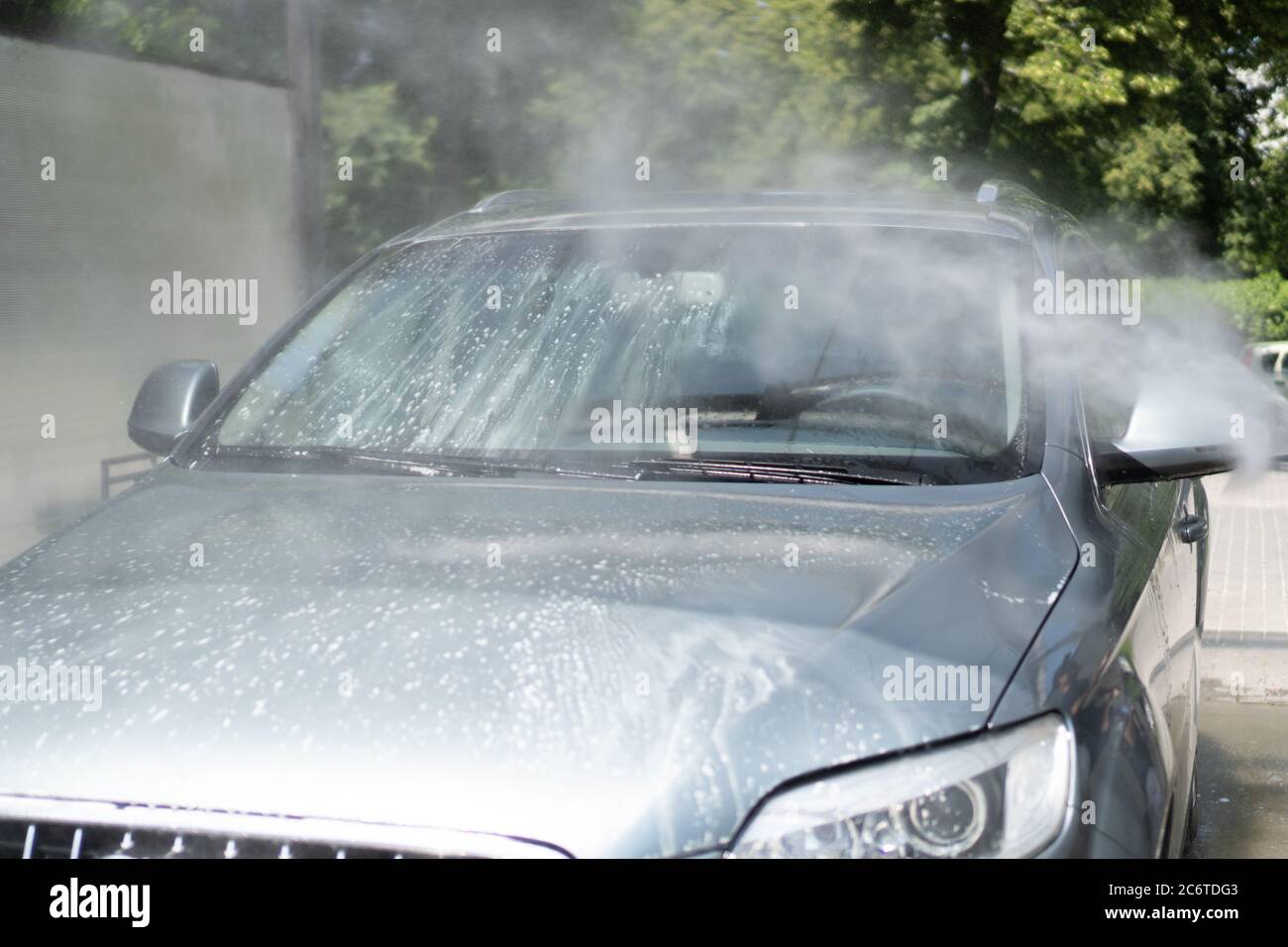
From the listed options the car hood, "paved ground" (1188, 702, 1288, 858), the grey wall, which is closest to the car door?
the car hood

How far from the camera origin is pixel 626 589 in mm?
2021

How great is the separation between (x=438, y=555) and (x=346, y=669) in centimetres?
35

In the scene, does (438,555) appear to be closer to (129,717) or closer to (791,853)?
(129,717)

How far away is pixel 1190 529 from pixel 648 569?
6.76 ft

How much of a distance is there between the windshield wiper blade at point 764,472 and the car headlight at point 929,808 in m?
0.80

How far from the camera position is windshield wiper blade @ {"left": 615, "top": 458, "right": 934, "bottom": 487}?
259cm

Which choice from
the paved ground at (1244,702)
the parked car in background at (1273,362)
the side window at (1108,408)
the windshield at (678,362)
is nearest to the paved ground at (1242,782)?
the paved ground at (1244,702)

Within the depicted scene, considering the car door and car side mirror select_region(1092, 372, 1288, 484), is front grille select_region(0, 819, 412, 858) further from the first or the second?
car side mirror select_region(1092, 372, 1288, 484)

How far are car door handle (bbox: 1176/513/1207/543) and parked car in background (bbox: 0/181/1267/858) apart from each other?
2cm

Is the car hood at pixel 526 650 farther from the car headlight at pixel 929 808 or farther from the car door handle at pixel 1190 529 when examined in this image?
the car door handle at pixel 1190 529

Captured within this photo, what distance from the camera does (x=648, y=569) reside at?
2.10m

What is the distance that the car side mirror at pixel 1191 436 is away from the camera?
279cm
